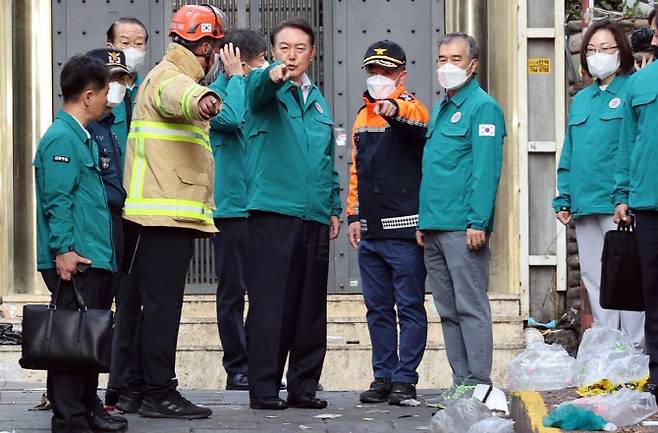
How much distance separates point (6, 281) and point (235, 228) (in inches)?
117

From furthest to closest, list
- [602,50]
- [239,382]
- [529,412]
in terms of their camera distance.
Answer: [239,382] → [602,50] → [529,412]

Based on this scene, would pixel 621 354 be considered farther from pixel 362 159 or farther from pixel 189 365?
pixel 189 365

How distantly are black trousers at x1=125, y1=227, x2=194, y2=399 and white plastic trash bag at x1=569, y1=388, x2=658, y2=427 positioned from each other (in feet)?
7.37

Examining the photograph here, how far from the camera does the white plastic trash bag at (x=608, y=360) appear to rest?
27.7ft

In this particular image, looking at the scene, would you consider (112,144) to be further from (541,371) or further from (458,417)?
Result: (541,371)

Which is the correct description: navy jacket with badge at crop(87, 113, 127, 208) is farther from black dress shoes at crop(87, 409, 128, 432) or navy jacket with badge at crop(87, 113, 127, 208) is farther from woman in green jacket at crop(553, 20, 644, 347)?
woman in green jacket at crop(553, 20, 644, 347)

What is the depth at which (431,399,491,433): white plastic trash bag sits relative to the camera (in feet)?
26.9

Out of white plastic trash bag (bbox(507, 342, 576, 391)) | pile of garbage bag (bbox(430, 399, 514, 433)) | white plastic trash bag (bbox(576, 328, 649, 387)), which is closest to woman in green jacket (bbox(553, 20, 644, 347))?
white plastic trash bag (bbox(576, 328, 649, 387))

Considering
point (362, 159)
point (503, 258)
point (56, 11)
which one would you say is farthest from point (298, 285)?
point (56, 11)

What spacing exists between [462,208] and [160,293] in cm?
181

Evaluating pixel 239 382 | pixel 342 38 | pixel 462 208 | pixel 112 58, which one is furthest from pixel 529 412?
pixel 342 38

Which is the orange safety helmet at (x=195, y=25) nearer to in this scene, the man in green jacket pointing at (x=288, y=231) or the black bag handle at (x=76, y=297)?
the man in green jacket pointing at (x=288, y=231)

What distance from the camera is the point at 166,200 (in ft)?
27.7

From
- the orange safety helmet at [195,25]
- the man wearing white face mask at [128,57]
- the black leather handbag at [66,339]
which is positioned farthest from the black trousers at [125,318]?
the black leather handbag at [66,339]
